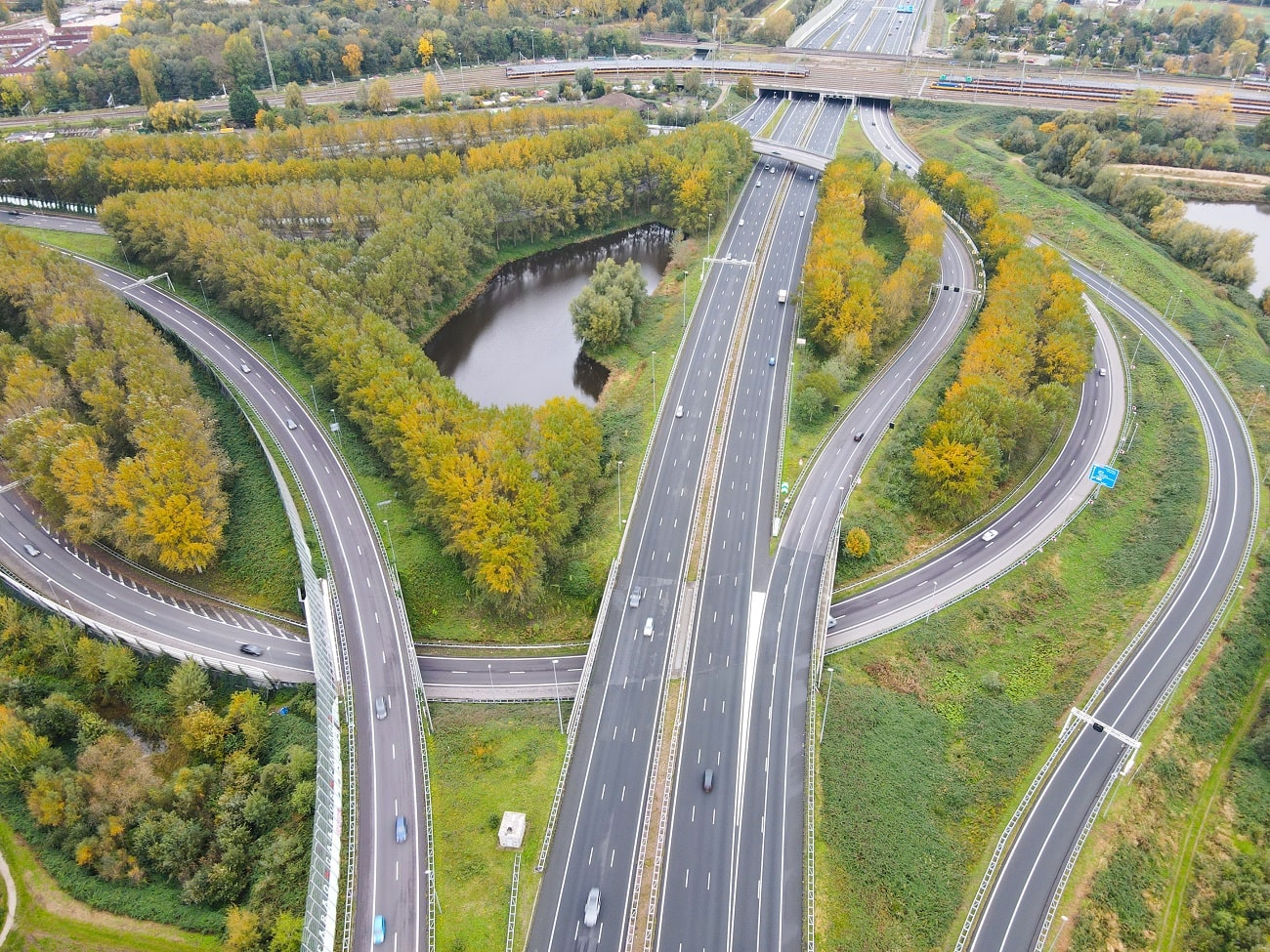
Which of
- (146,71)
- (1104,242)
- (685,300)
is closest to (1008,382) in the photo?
(685,300)

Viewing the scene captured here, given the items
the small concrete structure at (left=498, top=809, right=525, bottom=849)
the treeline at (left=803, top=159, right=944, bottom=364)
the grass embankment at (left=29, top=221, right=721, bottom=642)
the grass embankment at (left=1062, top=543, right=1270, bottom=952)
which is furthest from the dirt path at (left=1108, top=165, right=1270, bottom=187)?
the small concrete structure at (left=498, top=809, right=525, bottom=849)

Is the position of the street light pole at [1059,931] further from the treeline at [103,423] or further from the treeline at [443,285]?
the treeline at [103,423]

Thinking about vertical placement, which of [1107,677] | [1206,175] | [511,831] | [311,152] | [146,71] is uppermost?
[146,71]

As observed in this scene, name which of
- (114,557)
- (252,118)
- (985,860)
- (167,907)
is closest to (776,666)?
(985,860)

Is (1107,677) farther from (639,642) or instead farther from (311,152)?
(311,152)

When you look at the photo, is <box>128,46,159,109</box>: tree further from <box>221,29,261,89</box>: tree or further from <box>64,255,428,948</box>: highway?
<box>64,255,428,948</box>: highway

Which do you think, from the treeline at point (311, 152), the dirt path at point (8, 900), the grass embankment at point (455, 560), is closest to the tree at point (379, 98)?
the treeline at point (311, 152)
